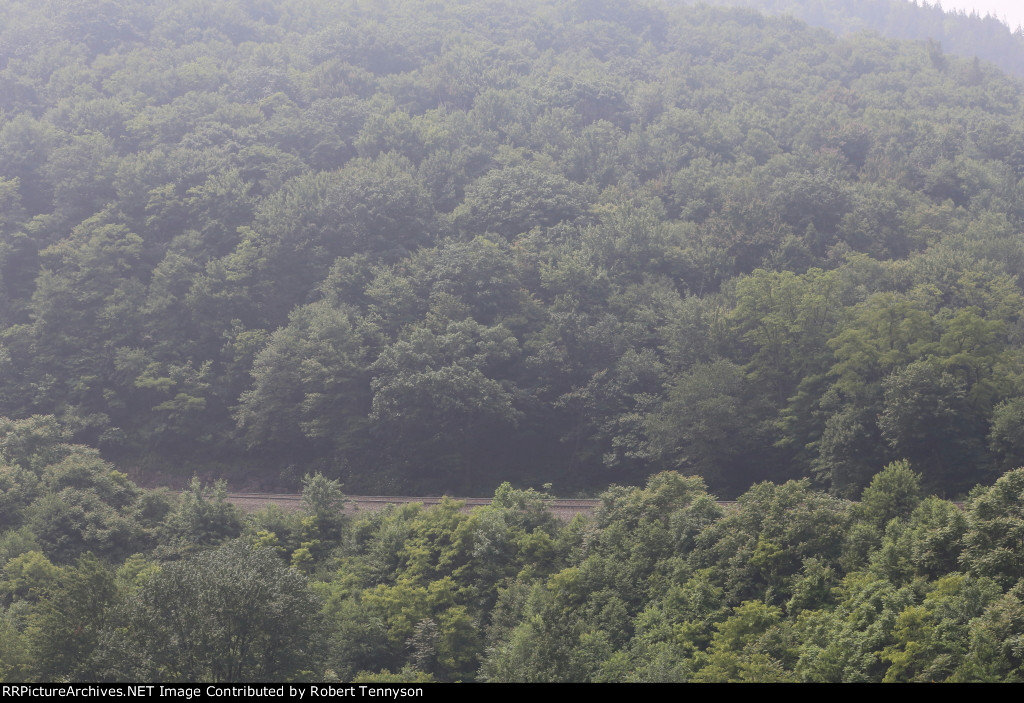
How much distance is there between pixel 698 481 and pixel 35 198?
52.3 m

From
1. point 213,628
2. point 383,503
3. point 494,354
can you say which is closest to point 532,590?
point 213,628

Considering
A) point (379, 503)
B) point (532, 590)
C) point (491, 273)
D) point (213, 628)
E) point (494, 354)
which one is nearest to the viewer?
point (213, 628)

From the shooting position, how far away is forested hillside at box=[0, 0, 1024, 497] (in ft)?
149

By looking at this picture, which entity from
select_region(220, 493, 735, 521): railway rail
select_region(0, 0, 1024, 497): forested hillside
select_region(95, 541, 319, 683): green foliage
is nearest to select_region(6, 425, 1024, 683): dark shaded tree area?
select_region(95, 541, 319, 683): green foliage

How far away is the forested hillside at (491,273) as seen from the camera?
45500 mm

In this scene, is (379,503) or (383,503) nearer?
(383,503)

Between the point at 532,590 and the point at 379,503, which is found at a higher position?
the point at 532,590

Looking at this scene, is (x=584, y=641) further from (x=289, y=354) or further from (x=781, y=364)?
(x=289, y=354)

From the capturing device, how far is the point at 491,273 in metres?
54.3

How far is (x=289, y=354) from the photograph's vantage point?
50.9 metres

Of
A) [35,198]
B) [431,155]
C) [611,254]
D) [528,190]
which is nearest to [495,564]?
[611,254]

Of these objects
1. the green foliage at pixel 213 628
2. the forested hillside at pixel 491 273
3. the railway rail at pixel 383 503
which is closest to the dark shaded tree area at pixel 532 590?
the green foliage at pixel 213 628

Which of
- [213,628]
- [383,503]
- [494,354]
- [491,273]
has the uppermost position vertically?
[491,273]

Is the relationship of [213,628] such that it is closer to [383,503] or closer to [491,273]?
[383,503]
